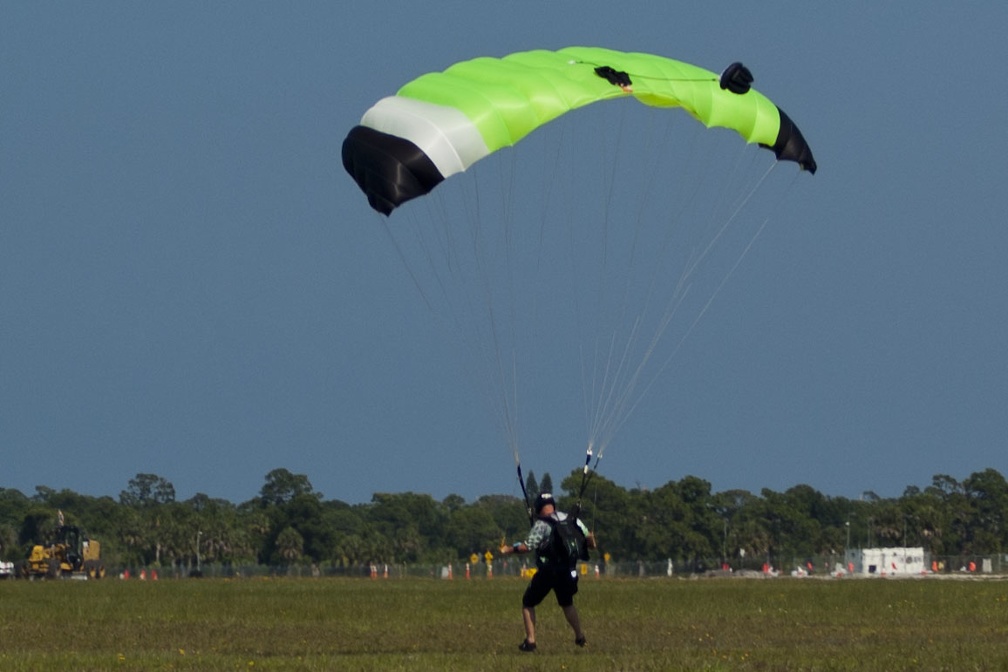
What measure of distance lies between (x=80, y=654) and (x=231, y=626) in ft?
18.1

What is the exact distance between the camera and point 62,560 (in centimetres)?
6844

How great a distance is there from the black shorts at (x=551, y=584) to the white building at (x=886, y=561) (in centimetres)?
6128

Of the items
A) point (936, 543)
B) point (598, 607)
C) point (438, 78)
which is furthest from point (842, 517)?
point (438, 78)

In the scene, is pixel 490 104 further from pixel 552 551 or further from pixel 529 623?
pixel 529 623

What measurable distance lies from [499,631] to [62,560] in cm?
4969

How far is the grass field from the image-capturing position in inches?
637

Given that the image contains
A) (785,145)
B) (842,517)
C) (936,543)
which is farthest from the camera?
(842,517)

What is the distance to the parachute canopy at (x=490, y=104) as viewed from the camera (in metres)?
18.5

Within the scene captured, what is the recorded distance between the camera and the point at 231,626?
2327cm

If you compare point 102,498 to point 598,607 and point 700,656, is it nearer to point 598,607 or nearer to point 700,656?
point 598,607

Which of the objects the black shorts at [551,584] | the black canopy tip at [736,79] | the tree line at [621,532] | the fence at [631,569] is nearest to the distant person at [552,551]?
the black shorts at [551,584]

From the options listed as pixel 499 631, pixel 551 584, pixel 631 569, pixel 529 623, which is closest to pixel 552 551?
pixel 551 584

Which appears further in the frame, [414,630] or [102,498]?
[102,498]

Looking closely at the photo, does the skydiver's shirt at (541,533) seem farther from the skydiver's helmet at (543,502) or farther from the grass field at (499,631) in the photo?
the grass field at (499,631)
